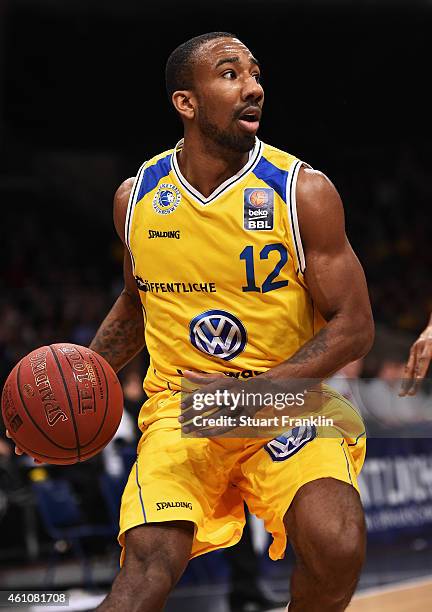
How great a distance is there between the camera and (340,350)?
378cm

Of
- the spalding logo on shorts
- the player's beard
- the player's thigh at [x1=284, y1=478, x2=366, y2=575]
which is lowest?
the player's thigh at [x1=284, y1=478, x2=366, y2=575]

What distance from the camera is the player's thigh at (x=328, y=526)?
3.55m

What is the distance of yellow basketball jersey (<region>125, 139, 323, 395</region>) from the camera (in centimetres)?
390

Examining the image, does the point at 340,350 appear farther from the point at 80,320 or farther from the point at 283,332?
the point at 80,320

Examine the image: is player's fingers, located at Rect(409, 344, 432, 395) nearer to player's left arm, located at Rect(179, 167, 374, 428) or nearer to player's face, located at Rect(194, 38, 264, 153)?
player's left arm, located at Rect(179, 167, 374, 428)

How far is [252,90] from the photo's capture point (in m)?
3.89

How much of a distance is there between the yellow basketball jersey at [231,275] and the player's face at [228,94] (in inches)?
6.2

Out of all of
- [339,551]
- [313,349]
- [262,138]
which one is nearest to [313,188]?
[313,349]

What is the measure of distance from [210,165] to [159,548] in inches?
55.0

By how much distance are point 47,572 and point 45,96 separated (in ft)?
30.7

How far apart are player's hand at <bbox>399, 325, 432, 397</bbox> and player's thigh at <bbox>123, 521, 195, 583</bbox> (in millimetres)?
916

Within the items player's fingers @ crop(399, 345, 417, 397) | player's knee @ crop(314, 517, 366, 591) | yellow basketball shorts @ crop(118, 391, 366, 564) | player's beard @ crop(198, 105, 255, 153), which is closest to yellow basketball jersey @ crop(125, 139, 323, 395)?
player's beard @ crop(198, 105, 255, 153)

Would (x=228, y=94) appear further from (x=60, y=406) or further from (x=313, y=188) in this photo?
(x=60, y=406)

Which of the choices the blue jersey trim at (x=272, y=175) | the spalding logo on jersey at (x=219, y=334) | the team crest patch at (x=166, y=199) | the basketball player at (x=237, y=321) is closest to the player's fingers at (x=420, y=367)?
the basketball player at (x=237, y=321)
